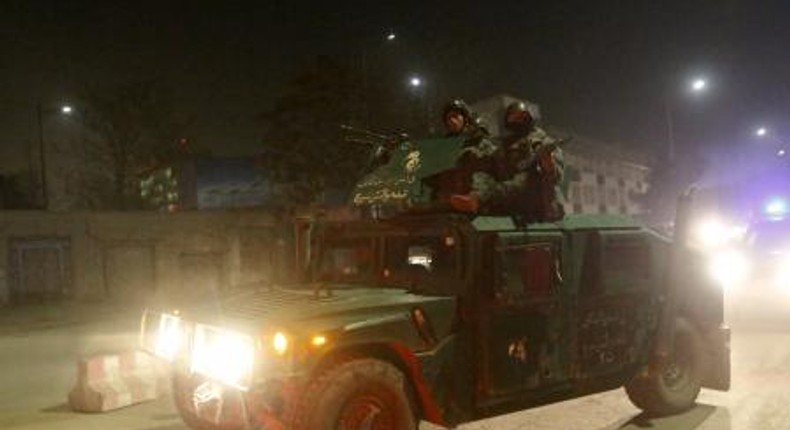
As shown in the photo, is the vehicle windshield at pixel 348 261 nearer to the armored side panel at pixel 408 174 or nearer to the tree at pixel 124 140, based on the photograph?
the armored side panel at pixel 408 174

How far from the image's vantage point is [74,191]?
46.5 m

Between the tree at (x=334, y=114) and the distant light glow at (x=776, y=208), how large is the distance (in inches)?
500

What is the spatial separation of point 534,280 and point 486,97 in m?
37.4

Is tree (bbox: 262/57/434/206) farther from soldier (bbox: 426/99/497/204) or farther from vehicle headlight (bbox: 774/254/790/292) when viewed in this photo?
soldier (bbox: 426/99/497/204)

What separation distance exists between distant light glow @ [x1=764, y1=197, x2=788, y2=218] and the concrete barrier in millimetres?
20669

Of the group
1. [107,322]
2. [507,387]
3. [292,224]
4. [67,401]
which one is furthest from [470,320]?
[107,322]

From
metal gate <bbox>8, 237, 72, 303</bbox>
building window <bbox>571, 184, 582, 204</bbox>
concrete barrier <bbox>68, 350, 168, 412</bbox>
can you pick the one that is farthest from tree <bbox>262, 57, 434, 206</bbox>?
concrete barrier <bbox>68, 350, 168, 412</bbox>

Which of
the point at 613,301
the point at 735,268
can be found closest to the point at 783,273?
the point at 735,268

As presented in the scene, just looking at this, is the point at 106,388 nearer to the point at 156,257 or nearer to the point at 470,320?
the point at 470,320

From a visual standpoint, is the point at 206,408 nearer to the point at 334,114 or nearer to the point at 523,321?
the point at 523,321

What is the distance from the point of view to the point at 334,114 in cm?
3272

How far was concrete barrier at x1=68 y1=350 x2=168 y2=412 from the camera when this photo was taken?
30.1 ft

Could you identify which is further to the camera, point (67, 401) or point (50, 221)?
point (50, 221)

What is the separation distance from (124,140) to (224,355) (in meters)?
42.4
